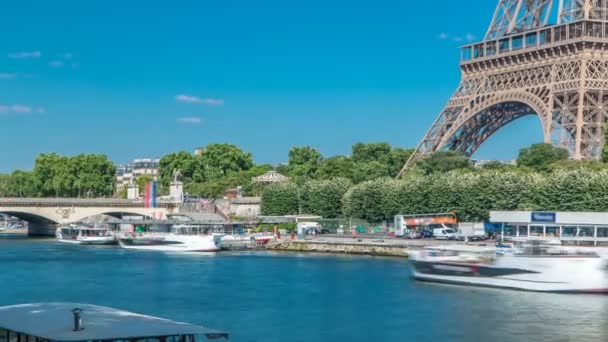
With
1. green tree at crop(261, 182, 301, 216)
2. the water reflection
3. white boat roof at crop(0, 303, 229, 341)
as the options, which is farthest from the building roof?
white boat roof at crop(0, 303, 229, 341)

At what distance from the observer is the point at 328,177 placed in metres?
108

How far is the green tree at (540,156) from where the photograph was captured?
75.4 metres

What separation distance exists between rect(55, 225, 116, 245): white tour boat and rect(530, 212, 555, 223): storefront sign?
40.8 m

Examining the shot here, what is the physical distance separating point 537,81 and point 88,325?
198 feet

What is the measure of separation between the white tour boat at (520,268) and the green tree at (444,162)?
31.1m

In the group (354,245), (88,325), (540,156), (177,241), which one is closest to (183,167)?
(177,241)

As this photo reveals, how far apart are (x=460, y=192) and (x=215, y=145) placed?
248ft

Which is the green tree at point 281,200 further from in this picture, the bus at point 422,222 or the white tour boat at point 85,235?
the bus at point 422,222

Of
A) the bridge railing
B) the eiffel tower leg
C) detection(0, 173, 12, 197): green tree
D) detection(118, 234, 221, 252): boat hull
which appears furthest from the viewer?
detection(0, 173, 12, 197): green tree

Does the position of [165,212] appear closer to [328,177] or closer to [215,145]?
[328,177]

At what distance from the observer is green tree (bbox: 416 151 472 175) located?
81188 mm

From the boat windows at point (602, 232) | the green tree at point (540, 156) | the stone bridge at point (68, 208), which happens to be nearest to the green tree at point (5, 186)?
the stone bridge at point (68, 208)

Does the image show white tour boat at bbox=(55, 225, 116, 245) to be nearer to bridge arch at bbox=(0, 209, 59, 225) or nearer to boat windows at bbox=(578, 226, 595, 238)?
bridge arch at bbox=(0, 209, 59, 225)

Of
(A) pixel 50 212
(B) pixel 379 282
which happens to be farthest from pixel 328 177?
(B) pixel 379 282
